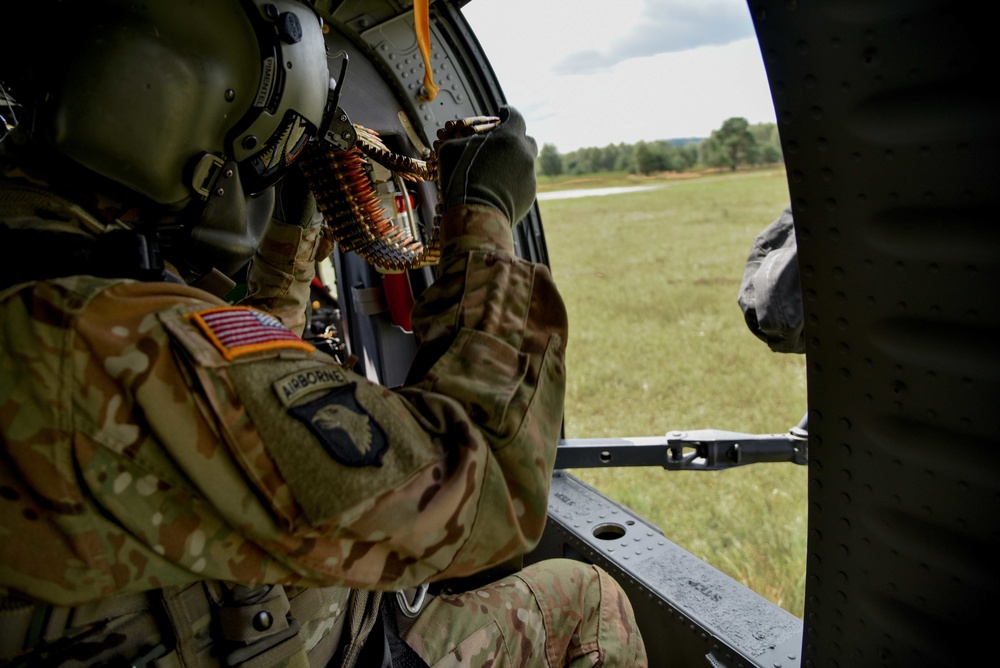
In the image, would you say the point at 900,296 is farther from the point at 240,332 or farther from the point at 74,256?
the point at 74,256

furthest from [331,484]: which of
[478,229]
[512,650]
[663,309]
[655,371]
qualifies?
[663,309]

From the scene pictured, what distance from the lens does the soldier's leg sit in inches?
61.7

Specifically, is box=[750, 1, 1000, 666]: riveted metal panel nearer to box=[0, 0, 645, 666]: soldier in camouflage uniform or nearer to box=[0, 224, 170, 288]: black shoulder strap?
box=[0, 0, 645, 666]: soldier in camouflage uniform

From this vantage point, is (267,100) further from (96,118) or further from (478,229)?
(478,229)

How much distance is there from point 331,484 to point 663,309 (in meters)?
8.56

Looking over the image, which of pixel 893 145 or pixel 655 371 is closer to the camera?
pixel 893 145

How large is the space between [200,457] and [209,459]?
0.01 metres

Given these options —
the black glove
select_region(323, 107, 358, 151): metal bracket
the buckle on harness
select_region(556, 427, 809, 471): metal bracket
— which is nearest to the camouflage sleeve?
the black glove

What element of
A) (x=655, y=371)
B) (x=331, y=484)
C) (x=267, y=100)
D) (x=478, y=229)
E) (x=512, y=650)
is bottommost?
(x=655, y=371)

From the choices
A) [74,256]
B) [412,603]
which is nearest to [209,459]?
[74,256]

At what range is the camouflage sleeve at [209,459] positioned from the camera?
85 centimetres

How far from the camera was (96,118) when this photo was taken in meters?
1.05

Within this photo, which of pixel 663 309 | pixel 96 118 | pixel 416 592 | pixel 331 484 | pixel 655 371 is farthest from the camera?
pixel 663 309

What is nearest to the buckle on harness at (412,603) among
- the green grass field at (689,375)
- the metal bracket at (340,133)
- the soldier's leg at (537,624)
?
the soldier's leg at (537,624)
